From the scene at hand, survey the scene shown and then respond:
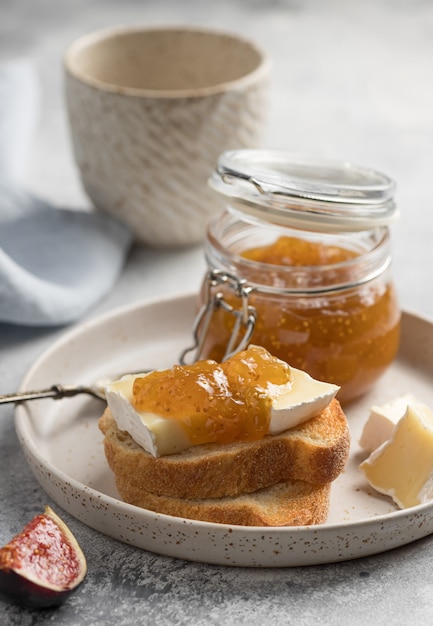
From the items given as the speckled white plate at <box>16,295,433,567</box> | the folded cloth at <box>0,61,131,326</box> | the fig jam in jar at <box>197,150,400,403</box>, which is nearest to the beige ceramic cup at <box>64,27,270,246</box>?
the folded cloth at <box>0,61,131,326</box>

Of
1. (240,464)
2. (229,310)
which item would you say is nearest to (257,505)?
(240,464)

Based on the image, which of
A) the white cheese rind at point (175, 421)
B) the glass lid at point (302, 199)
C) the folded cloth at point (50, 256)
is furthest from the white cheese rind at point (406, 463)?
the folded cloth at point (50, 256)

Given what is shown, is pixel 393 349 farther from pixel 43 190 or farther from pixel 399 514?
pixel 43 190

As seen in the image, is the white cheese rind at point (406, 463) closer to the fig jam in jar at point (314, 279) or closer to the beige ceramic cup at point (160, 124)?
the fig jam in jar at point (314, 279)

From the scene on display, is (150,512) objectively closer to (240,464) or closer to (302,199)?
(240,464)

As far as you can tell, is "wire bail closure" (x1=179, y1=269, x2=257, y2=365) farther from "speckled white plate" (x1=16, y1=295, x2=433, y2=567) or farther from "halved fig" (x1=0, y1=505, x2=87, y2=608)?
"halved fig" (x1=0, y1=505, x2=87, y2=608)

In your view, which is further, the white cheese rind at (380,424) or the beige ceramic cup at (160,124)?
the beige ceramic cup at (160,124)
